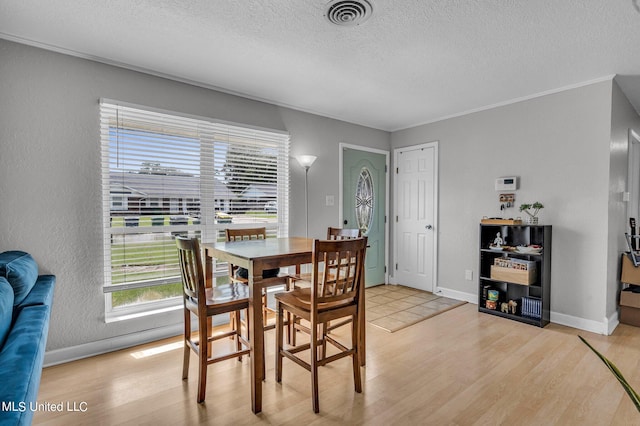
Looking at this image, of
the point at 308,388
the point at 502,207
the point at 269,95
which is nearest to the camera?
the point at 308,388

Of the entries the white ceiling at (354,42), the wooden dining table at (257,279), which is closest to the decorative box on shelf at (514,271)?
the white ceiling at (354,42)

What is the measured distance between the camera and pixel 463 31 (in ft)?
7.54

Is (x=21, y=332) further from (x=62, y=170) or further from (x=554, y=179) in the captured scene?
(x=554, y=179)

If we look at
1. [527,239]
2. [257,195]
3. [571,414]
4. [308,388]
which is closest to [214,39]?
[257,195]

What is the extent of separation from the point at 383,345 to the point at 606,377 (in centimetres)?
158

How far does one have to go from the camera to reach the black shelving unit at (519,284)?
337cm

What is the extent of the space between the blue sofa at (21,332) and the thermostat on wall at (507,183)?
4.16 meters

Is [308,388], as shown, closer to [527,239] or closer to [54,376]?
[54,376]

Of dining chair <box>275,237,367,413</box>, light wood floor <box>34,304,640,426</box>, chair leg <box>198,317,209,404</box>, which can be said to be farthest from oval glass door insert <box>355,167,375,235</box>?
chair leg <box>198,317,209,404</box>

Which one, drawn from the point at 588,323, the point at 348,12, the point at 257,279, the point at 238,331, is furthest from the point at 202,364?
the point at 588,323

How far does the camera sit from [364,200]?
482cm

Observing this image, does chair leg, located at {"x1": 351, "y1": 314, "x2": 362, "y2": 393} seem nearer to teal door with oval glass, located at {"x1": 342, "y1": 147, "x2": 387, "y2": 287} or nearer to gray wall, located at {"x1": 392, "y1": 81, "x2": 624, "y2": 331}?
teal door with oval glass, located at {"x1": 342, "y1": 147, "x2": 387, "y2": 287}

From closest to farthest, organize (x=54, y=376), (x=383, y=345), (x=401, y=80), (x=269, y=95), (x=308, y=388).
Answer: (x=308, y=388) < (x=54, y=376) < (x=383, y=345) < (x=401, y=80) < (x=269, y=95)

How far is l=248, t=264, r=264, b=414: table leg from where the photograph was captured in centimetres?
196
